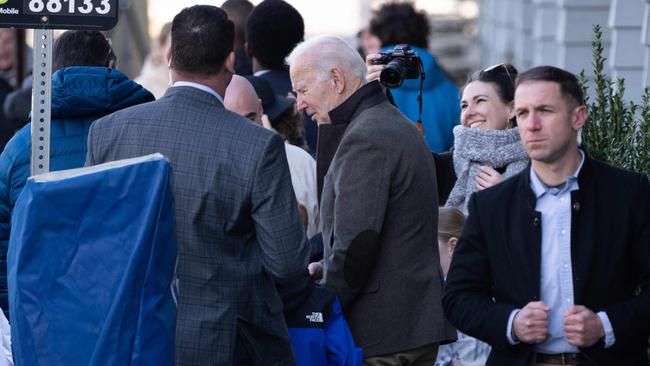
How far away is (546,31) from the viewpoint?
49.7 ft

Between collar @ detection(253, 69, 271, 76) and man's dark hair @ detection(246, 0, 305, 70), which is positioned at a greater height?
man's dark hair @ detection(246, 0, 305, 70)

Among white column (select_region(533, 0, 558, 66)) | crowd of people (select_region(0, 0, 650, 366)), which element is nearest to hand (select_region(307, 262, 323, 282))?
crowd of people (select_region(0, 0, 650, 366))

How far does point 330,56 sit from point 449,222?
1.06m

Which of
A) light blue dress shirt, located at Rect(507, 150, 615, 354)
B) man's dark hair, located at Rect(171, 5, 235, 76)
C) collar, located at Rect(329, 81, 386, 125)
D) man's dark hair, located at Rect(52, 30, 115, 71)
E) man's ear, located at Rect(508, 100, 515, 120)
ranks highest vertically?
man's dark hair, located at Rect(171, 5, 235, 76)

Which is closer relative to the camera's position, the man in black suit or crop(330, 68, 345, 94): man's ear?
the man in black suit

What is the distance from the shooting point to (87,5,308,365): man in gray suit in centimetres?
471

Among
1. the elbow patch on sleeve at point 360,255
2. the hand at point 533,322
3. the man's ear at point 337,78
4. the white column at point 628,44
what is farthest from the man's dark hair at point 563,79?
the white column at point 628,44

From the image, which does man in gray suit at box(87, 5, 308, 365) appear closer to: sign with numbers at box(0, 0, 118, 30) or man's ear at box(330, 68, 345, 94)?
sign with numbers at box(0, 0, 118, 30)

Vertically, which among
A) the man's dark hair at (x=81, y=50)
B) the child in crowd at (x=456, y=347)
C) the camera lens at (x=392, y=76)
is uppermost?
the man's dark hair at (x=81, y=50)

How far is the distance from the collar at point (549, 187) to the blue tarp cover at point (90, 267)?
3.76ft

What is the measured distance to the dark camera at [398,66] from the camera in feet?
19.5

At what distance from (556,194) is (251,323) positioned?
1.22m

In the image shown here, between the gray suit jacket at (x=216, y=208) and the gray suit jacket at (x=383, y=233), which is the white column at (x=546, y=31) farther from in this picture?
the gray suit jacket at (x=216, y=208)

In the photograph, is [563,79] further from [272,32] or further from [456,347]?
[272,32]
